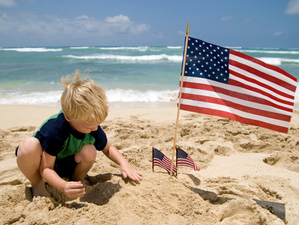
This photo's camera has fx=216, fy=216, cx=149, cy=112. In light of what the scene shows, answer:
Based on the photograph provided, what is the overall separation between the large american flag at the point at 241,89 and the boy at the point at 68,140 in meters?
1.13

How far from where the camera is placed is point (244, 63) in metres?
2.33

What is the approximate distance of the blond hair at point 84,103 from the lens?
5.23 ft

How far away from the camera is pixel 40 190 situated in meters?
1.93

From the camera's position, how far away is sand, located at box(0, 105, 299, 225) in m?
1.82

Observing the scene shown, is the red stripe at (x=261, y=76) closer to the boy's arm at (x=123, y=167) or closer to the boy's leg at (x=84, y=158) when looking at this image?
the boy's arm at (x=123, y=167)

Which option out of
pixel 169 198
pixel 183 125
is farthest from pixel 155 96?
pixel 169 198

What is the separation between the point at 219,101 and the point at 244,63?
19.3 inches

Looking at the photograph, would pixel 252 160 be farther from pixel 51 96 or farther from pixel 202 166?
pixel 51 96

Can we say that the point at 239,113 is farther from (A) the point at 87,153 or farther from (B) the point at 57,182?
(B) the point at 57,182

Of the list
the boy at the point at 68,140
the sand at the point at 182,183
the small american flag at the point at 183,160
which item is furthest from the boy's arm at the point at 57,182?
the small american flag at the point at 183,160

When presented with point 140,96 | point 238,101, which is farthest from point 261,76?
point 140,96

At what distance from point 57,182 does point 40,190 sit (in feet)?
1.06

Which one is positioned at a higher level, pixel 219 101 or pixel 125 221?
pixel 219 101

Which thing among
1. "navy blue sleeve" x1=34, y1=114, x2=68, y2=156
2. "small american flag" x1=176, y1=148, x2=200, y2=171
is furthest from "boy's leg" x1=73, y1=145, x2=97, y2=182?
"small american flag" x1=176, y1=148, x2=200, y2=171
